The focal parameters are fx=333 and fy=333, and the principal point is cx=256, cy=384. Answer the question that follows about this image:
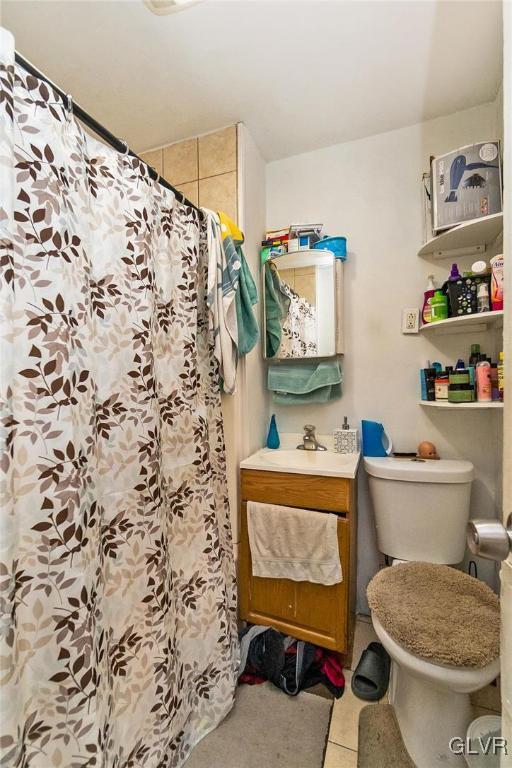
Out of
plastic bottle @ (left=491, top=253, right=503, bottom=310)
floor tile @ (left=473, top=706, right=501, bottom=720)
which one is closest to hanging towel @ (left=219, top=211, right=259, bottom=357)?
plastic bottle @ (left=491, top=253, right=503, bottom=310)

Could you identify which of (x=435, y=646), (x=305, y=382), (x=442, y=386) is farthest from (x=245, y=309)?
(x=435, y=646)

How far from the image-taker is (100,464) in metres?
0.86

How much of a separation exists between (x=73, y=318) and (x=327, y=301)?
4.11ft

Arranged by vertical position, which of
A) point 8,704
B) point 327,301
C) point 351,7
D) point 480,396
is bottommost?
point 8,704

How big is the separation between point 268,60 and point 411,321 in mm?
1213

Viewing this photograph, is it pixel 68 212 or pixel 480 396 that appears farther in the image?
pixel 480 396

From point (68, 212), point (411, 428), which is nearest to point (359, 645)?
point (411, 428)

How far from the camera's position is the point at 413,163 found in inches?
63.6

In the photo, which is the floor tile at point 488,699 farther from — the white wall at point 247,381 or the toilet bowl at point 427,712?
the white wall at point 247,381

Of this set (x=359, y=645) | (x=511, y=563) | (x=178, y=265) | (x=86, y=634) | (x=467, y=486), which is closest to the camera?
(x=511, y=563)

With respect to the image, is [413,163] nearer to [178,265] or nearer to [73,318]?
[178,265]

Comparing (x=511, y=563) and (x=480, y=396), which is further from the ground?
(x=480, y=396)

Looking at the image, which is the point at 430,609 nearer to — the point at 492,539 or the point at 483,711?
the point at 483,711

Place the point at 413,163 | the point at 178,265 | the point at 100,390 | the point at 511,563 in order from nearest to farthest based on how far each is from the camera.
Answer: the point at 511,563 → the point at 100,390 → the point at 178,265 → the point at 413,163
